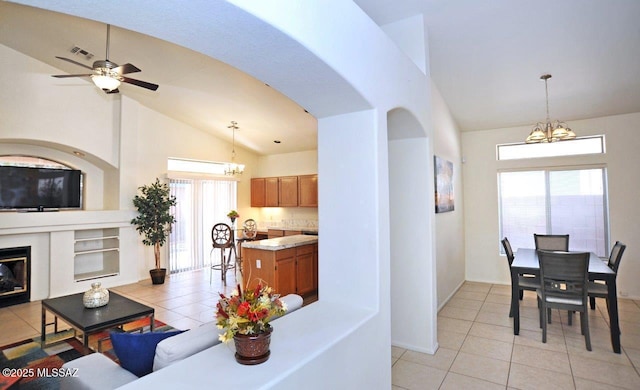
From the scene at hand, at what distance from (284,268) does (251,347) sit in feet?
10.7

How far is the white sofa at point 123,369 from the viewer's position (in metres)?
1.63

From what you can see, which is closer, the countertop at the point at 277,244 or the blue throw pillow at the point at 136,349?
the blue throw pillow at the point at 136,349

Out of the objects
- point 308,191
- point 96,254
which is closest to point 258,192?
point 308,191

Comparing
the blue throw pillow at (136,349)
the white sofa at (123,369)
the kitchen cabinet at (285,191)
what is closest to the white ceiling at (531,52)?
the white sofa at (123,369)

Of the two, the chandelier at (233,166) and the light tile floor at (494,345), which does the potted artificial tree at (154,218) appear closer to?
the light tile floor at (494,345)

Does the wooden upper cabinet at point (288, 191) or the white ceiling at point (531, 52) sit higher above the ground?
the white ceiling at point (531, 52)

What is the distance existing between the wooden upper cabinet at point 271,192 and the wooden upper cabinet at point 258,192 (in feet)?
0.36

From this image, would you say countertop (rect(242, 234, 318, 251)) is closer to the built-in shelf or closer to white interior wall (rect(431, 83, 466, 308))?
white interior wall (rect(431, 83, 466, 308))

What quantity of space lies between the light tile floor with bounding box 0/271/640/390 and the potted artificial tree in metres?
1.02

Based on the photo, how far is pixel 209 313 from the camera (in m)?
4.57

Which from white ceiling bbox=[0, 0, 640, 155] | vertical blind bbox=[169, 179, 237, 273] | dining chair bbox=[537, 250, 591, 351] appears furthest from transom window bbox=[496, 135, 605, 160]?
vertical blind bbox=[169, 179, 237, 273]

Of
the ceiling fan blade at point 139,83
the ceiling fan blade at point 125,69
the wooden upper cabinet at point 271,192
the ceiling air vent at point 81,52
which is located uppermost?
the ceiling air vent at point 81,52

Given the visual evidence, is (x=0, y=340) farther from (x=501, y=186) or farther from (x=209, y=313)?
(x=501, y=186)

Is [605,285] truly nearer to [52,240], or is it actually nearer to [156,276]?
[156,276]
